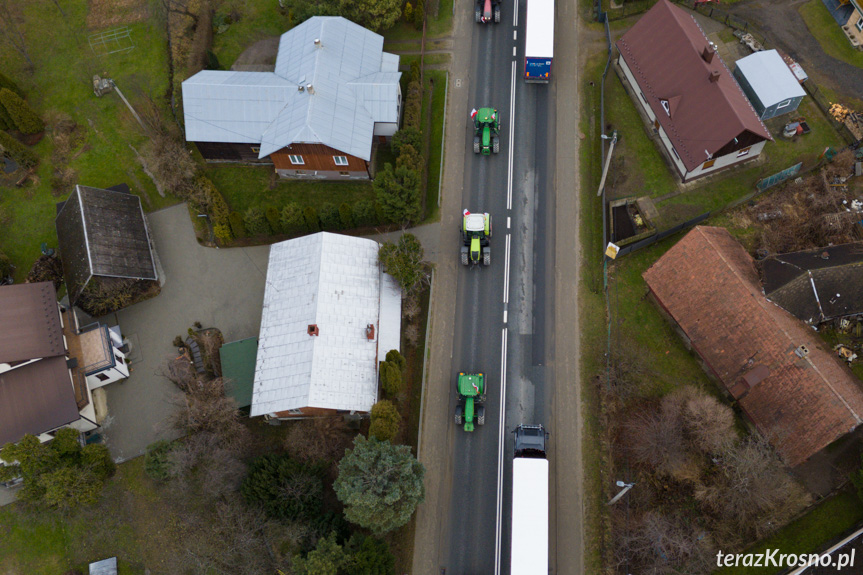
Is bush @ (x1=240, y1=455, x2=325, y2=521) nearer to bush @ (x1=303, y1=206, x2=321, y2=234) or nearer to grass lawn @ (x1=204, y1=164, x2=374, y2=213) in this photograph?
bush @ (x1=303, y1=206, x2=321, y2=234)

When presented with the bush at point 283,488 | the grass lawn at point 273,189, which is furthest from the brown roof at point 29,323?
the bush at point 283,488

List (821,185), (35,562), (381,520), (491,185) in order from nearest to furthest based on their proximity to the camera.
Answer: (381,520)
(35,562)
(821,185)
(491,185)

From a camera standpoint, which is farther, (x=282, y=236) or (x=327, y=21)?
(x=327, y=21)

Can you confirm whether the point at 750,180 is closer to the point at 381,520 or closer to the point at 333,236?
the point at 333,236

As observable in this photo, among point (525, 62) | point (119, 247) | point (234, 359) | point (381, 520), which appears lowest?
point (381, 520)

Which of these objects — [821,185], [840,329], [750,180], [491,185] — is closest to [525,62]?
[491,185]

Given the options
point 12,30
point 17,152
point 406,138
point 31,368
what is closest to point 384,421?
point 406,138

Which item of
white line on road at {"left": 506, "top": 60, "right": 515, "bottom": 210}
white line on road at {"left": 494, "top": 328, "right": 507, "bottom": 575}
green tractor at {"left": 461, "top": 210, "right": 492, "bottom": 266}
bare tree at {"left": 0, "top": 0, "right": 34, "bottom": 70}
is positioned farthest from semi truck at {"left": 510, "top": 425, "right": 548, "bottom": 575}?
bare tree at {"left": 0, "top": 0, "right": 34, "bottom": 70}
